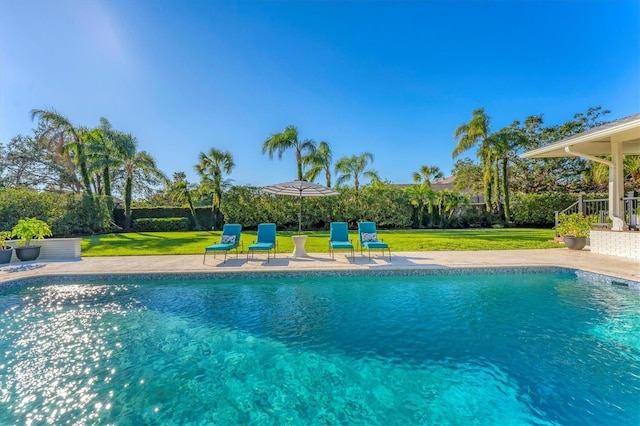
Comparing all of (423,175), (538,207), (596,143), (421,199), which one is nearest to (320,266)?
(596,143)

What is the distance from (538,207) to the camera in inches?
891

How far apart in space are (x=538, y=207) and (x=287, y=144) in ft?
65.4

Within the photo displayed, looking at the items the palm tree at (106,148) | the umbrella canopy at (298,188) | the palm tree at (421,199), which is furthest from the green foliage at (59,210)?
the palm tree at (421,199)

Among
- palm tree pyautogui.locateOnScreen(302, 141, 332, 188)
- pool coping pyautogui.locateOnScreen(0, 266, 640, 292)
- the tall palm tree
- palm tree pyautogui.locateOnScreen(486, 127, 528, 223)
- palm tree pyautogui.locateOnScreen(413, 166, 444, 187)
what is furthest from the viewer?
palm tree pyautogui.locateOnScreen(413, 166, 444, 187)

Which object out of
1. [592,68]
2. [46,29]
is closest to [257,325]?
[46,29]

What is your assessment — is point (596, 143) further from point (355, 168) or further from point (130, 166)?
point (130, 166)

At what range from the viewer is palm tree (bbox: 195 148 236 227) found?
878 inches

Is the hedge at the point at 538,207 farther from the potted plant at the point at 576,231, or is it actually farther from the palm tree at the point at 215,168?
the palm tree at the point at 215,168

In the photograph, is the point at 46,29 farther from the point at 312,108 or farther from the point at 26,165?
the point at 26,165

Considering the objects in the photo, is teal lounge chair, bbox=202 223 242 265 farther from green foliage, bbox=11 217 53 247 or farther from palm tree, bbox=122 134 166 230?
palm tree, bbox=122 134 166 230

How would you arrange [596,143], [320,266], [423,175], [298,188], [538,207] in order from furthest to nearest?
1. [423,175]
2. [538,207]
3. [596,143]
4. [298,188]
5. [320,266]

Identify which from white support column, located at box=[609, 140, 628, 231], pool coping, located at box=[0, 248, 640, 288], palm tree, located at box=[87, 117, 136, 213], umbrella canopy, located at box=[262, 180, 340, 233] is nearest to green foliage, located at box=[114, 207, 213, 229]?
palm tree, located at box=[87, 117, 136, 213]

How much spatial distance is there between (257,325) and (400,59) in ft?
47.0

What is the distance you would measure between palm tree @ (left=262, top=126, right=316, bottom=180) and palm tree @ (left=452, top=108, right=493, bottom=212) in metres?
12.2
